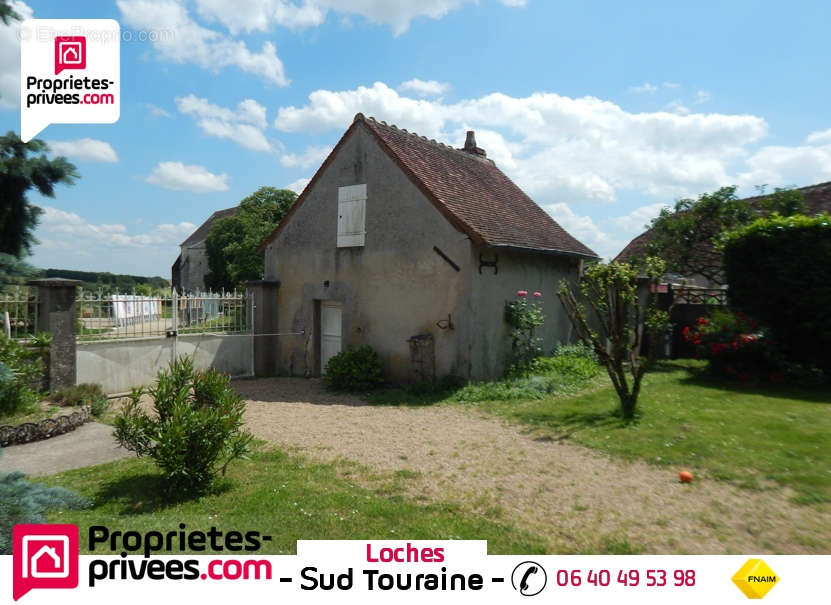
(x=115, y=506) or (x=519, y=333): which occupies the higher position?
(x=519, y=333)

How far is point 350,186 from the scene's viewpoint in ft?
39.1

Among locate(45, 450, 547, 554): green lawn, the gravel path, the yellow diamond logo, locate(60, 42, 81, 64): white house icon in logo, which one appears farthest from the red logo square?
the yellow diamond logo

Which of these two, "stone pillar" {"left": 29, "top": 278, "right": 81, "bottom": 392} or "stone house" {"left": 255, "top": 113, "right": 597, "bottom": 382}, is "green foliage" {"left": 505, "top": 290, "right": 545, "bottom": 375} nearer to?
"stone house" {"left": 255, "top": 113, "right": 597, "bottom": 382}

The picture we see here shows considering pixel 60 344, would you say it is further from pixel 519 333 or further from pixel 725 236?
pixel 725 236

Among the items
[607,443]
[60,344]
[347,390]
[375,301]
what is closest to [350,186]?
[375,301]

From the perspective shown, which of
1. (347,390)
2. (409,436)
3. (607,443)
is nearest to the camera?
(607,443)

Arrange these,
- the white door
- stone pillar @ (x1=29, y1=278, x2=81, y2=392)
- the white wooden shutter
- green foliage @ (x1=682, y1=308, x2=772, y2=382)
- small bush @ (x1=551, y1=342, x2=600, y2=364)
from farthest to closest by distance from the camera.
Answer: the white door, small bush @ (x1=551, y1=342, x2=600, y2=364), the white wooden shutter, green foliage @ (x1=682, y1=308, x2=772, y2=382), stone pillar @ (x1=29, y1=278, x2=81, y2=392)

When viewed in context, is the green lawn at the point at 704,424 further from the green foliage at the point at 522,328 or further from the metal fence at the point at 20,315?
the metal fence at the point at 20,315

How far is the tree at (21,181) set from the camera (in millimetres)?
3705

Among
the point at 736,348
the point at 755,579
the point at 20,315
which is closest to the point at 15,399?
the point at 20,315

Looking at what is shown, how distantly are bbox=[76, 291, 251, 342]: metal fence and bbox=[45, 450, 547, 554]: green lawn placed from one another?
16.0ft

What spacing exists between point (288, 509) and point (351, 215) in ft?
27.6

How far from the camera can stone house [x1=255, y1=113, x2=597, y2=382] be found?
1027 cm

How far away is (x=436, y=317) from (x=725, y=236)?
282 inches
